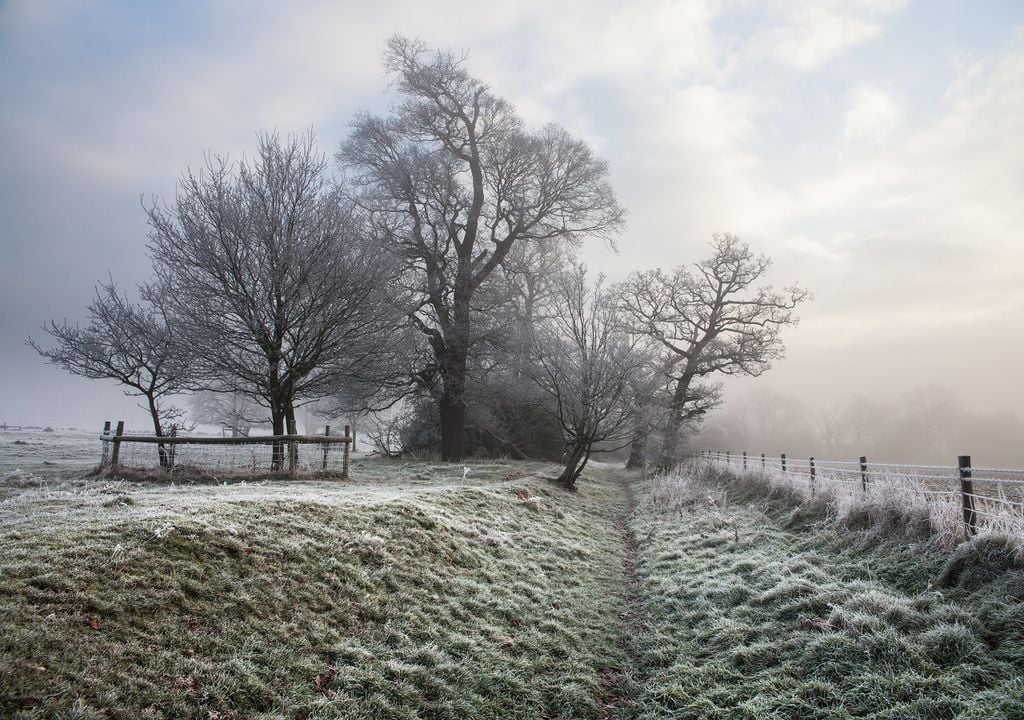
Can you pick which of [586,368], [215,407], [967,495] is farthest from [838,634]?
[215,407]

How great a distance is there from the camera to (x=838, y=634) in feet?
17.0

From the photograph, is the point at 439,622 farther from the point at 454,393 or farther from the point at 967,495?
the point at 454,393

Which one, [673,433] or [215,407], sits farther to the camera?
[215,407]

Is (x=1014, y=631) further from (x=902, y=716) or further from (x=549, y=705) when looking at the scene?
(x=549, y=705)

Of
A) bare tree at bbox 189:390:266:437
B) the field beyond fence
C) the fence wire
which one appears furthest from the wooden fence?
bare tree at bbox 189:390:266:437

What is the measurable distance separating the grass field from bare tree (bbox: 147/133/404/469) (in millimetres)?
7238

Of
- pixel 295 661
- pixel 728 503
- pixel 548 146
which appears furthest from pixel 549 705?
pixel 548 146

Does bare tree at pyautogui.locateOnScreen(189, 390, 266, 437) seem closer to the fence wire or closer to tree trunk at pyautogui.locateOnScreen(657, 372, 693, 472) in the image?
the fence wire

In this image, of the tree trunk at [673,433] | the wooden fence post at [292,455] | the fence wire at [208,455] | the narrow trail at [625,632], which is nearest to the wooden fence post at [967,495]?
the narrow trail at [625,632]

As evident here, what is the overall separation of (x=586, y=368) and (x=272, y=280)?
373 inches

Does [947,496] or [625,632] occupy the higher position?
[947,496]

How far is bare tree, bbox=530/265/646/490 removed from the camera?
16.8 meters

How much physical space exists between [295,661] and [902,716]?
4884 mm

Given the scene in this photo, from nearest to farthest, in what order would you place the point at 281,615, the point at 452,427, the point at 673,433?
the point at 281,615 < the point at 452,427 < the point at 673,433
